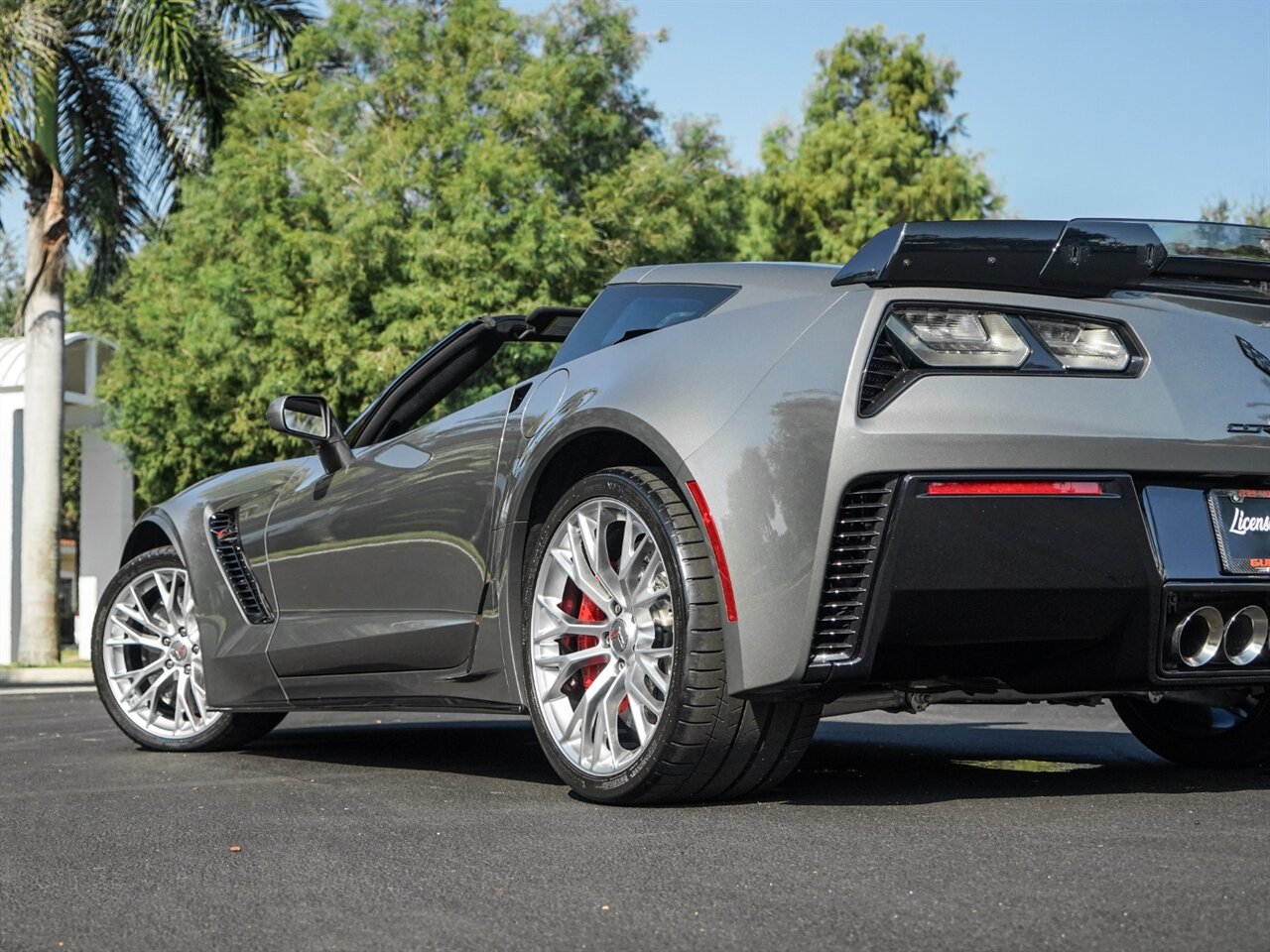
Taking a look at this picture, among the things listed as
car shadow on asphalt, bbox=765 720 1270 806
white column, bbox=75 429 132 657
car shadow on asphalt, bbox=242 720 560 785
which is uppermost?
car shadow on asphalt, bbox=765 720 1270 806

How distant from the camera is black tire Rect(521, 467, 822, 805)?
12.8ft

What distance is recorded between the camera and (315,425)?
5.74m

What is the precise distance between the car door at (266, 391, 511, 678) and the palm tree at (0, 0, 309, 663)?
14572 millimetres

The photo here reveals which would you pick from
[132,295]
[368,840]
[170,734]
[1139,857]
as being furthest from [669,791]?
[132,295]

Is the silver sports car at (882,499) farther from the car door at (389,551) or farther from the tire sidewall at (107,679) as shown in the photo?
the tire sidewall at (107,679)

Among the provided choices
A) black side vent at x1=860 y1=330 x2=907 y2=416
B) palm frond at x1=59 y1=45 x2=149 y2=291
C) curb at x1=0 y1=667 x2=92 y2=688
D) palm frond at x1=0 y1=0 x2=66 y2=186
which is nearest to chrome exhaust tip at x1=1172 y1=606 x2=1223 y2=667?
black side vent at x1=860 y1=330 x2=907 y2=416

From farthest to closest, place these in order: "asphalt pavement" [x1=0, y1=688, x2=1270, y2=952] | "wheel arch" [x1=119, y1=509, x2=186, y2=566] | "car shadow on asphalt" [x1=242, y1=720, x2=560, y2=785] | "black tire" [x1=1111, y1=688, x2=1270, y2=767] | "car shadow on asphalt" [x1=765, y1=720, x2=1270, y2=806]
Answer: "wheel arch" [x1=119, y1=509, x2=186, y2=566] < "car shadow on asphalt" [x1=242, y1=720, x2=560, y2=785] < "black tire" [x1=1111, y1=688, x2=1270, y2=767] < "car shadow on asphalt" [x1=765, y1=720, x2=1270, y2=806] < "asphalt pavement" [x1=0, y1=688, x2=1270, y2=952]

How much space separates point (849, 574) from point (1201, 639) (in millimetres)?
862

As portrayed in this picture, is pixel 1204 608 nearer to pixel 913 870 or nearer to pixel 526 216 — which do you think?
pixel 913 870

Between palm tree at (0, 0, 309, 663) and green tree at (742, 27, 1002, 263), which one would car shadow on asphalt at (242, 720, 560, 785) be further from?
green tree at (742, 27, 1002, 263)

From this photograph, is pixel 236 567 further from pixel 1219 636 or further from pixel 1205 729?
pixel 1219 636

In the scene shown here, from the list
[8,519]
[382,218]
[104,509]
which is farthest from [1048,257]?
[104,509]

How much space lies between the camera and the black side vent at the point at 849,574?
3729mm

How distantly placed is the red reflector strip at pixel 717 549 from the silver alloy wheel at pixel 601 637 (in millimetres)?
179
